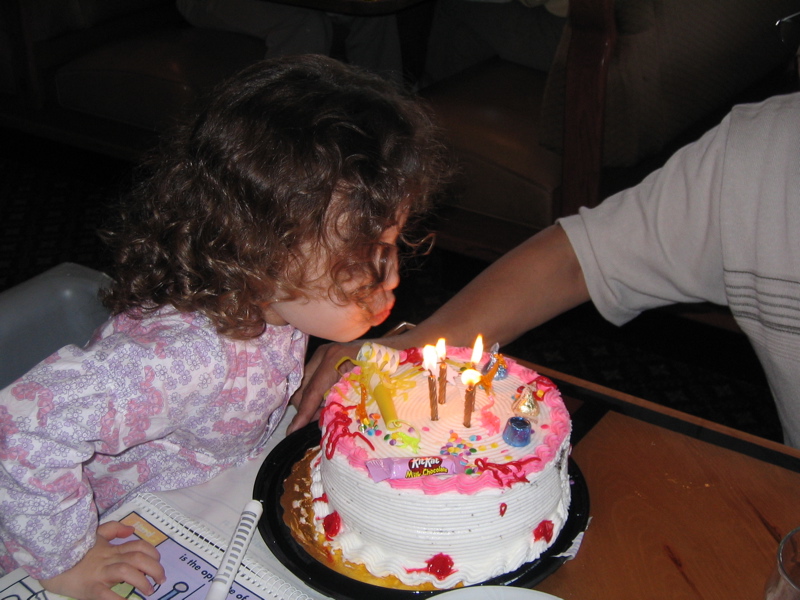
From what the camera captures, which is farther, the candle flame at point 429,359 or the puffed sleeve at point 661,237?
the puffed sleeve at point 661,237

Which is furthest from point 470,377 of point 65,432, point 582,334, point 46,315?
point 582,334

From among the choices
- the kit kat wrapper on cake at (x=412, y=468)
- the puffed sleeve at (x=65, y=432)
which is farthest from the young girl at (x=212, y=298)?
the kit kat wrapper on cake at (x=412, y=468)

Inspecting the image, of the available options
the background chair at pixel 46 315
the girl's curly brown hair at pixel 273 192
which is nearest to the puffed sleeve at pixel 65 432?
the girl's curly brown hair at pixel 273 192

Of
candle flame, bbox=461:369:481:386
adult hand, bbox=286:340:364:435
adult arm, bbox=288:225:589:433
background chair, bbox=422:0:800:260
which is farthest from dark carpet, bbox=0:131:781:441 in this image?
candle flame, bbox=461:369:481:386

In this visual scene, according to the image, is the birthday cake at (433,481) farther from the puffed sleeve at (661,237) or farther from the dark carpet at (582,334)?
the dark carpet at (582,334)

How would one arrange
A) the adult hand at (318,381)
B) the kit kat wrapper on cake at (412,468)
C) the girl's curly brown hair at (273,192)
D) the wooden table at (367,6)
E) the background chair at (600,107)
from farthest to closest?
the wooden table at (367,6)
the background chair at (600,107)
the adult hand at (318,381)
the girl's curly brown hair at (273,192)
the kit kat wrapper on cake at (412,468)

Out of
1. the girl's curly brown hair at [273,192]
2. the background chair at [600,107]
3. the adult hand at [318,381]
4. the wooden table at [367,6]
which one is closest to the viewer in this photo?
the girl's curly brown hair at [273,192]

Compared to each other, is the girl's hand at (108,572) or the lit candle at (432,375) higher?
the lit candle at (432,375)

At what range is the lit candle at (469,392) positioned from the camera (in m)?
0.81

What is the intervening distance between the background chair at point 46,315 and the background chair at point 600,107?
134 cm

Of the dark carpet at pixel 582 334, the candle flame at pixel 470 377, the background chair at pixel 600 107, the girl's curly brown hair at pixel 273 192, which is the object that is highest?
the girl's curly brown hair at pixel 273 192

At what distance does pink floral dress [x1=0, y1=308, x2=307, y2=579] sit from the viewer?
0.79m

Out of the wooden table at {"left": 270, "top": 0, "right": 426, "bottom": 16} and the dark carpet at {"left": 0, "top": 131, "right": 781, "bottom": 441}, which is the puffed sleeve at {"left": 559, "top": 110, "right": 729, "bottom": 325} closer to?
the dark carpet at {"left": 0, "top": 131, "right": 781, "bottom": 441}

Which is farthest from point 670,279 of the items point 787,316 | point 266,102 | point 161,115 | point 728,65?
point 161,115
